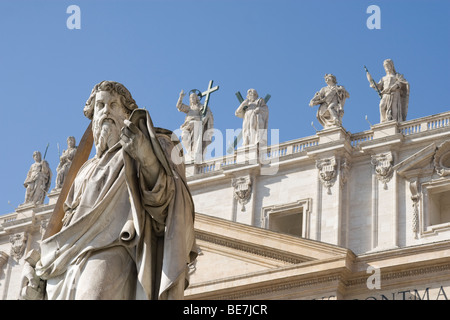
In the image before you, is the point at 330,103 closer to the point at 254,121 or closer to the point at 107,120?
the point at 254,121

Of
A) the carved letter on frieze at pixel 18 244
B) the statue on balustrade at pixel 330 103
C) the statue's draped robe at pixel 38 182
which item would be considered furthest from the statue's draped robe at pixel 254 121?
the carved letter on frieze at pixel 18 244

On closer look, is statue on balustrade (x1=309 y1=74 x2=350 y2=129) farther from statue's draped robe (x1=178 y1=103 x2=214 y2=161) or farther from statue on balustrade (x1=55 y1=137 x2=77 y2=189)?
statue on balustrade (x1=55 y1=137 x2=77 y2=189)

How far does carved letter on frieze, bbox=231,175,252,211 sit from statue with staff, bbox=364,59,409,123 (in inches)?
155

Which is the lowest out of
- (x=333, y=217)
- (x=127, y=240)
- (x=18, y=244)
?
(x=127, y=240)

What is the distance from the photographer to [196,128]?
31641 mm

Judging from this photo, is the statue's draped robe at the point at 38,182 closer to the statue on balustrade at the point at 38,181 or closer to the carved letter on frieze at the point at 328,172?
the statue on balustrade at the point at 38,181

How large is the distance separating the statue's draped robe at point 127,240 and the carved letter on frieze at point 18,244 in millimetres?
27349

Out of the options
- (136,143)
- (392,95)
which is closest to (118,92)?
(136,143)

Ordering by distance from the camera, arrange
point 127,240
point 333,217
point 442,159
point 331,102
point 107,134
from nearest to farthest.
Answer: point 127,240
point 107,134
point 442,159
point 333,217
point 331,102

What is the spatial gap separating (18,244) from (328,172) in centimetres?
996

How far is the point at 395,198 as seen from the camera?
2803cm

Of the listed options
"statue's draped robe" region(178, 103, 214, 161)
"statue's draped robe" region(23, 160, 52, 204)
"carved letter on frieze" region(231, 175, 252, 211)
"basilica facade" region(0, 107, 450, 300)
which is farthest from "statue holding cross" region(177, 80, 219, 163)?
"statue's draped robe" region(23, 160, 52, 204)

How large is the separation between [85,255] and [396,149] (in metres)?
23.5
